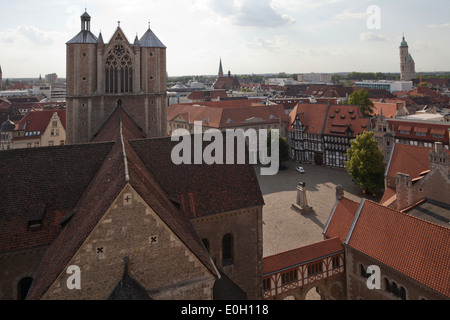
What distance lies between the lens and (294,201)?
45531mm

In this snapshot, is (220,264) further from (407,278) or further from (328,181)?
(328,181)

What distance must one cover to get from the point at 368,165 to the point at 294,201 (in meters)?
10.7

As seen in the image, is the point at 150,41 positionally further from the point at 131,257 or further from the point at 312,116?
the point at 312,116

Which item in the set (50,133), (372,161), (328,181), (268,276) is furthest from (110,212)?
(50,133)

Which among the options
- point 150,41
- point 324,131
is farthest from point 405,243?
point 324,131

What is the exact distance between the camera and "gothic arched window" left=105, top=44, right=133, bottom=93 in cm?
3647

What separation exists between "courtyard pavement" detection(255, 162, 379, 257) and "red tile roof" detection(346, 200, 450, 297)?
10051mm

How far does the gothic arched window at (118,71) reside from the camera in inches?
1436

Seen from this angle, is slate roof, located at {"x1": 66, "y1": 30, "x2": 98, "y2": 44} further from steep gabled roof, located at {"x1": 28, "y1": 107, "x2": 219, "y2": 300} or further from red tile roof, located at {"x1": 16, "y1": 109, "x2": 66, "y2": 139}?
red tile roof, located at {"x1": 16, "y1": 109, "x2": 66, "y2": 139}

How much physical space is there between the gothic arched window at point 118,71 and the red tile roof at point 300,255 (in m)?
24.3

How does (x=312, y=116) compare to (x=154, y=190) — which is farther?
(x=312, y=116)

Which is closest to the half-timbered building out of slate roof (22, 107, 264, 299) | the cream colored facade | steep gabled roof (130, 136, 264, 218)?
steep gabled roof (130, 136, 264, 218)

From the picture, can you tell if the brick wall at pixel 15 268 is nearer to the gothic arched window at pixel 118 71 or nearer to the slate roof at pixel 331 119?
the gothic arched window at pixel 118 71

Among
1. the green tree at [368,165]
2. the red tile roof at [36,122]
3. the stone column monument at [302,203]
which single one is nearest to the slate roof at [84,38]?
the stone column monument at [302,203]
